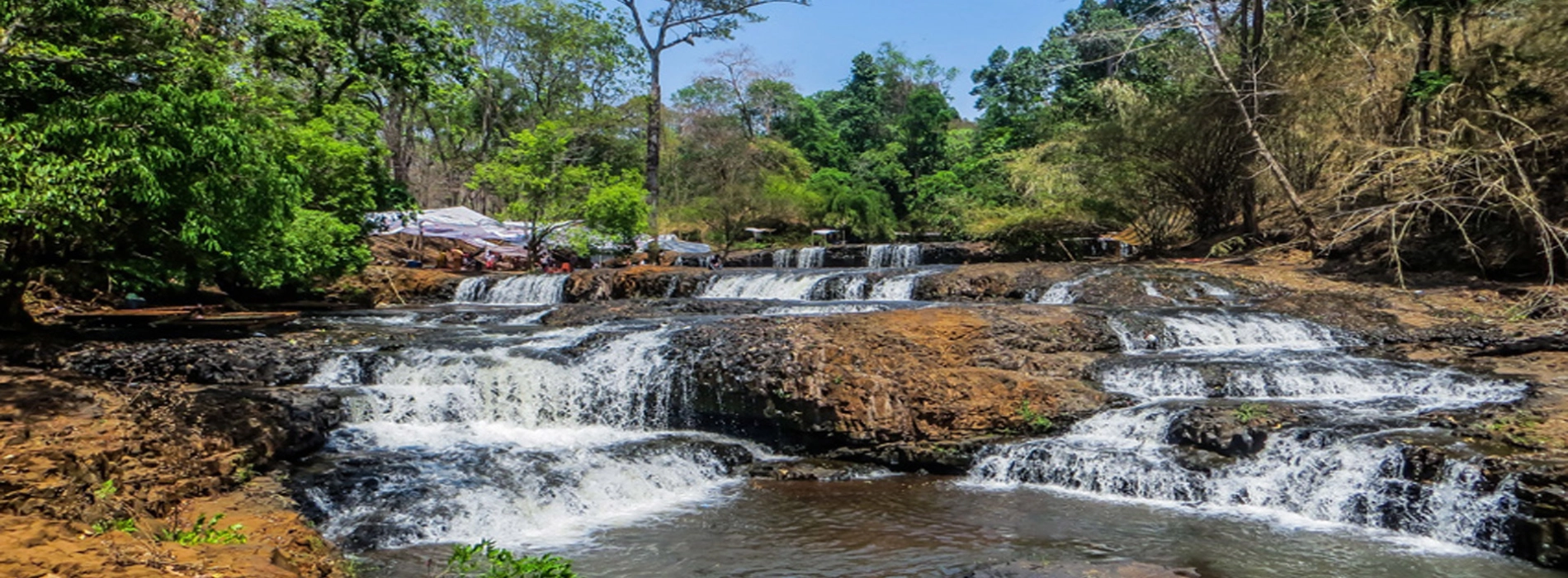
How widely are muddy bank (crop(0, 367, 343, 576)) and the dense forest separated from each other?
1746mm

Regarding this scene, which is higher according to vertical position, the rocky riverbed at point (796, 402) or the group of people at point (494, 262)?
the group of people at point (494, 262)

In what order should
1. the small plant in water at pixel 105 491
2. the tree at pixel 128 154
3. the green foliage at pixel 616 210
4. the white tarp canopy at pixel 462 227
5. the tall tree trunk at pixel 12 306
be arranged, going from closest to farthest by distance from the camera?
the small plant in water at pixel 105 491, the tree at pixel 128 154, the tall tree trunk at pixel 12 306, the green foliage at pixel 616 210, the white tarp canopy at pixel 462 227

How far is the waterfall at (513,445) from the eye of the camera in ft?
21.2

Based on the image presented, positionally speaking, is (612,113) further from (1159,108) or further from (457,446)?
(457,446)

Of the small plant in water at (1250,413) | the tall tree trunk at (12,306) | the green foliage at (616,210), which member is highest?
the green foliage at (616,210)

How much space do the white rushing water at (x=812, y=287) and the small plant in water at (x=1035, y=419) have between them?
749 centimetres

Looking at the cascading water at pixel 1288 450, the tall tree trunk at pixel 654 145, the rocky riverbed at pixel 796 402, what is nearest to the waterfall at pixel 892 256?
the tall tree trunk at pixel 654 145

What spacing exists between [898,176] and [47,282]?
35574mm

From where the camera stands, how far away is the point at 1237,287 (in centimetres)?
1425

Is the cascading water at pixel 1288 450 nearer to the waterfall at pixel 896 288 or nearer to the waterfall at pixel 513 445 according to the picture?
the waterfall at pixel 513 445

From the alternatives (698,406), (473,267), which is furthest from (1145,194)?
(473,267)

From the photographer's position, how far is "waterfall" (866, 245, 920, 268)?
2517 centimetres

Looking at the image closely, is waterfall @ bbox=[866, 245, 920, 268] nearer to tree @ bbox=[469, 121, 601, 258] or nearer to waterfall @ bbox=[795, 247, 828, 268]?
waterfall @ bbox=[795, 247, 828, 268]

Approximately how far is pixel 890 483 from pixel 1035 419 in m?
1.72
